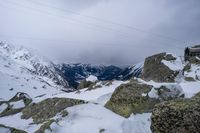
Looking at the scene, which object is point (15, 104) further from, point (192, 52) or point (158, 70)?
point (192, 52)

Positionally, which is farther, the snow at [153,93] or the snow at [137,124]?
the snow at [153,93]

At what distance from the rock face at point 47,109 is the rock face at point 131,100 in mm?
4398

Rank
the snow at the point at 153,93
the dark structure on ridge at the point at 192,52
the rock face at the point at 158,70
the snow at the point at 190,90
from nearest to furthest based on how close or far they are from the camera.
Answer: the snow at the point at 153,93 → the snow at the point at 190,90 → the rock face at the point at 158,70 → the dark structure on ridge at the point at 192,52

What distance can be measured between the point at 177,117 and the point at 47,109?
24.2 metres

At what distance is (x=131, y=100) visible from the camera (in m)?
28.4

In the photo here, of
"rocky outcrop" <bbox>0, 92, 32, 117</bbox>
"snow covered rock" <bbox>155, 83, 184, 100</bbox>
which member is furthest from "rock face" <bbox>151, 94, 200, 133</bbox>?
"rocky outcrop" <bbox>0, 92, 32, 117</bbox>

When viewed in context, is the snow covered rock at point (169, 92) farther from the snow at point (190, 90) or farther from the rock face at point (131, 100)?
the snow at point (190, 90)

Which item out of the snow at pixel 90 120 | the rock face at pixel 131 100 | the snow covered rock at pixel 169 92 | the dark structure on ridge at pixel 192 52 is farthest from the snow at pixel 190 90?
the dark structure on ridge at pixel 192 52

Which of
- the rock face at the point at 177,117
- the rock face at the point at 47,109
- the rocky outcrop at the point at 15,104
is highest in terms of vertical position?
the rock face at the point at 177,117

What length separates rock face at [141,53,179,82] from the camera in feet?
170

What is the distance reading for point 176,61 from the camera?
61062mm

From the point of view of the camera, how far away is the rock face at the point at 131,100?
27.4 metres

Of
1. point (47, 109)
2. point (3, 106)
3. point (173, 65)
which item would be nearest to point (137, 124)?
point (47, 109)

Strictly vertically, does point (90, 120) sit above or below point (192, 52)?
above
